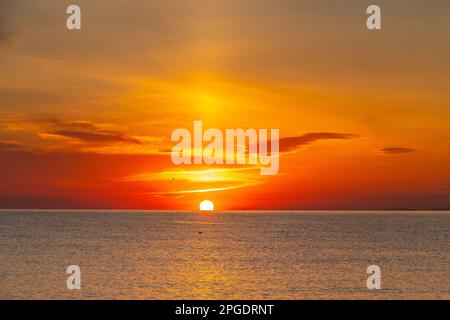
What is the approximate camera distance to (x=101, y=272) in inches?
2800

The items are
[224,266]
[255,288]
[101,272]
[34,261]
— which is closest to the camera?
[255,288]

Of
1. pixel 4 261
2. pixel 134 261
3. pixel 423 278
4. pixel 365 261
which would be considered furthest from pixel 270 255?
pixel 4 261

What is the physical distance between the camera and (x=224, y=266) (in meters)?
76.8

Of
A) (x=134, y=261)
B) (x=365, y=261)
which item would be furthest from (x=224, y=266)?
(x=365, y=261)

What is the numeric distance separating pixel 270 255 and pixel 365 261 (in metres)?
16.3

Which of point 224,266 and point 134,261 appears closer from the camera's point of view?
point 224,266
